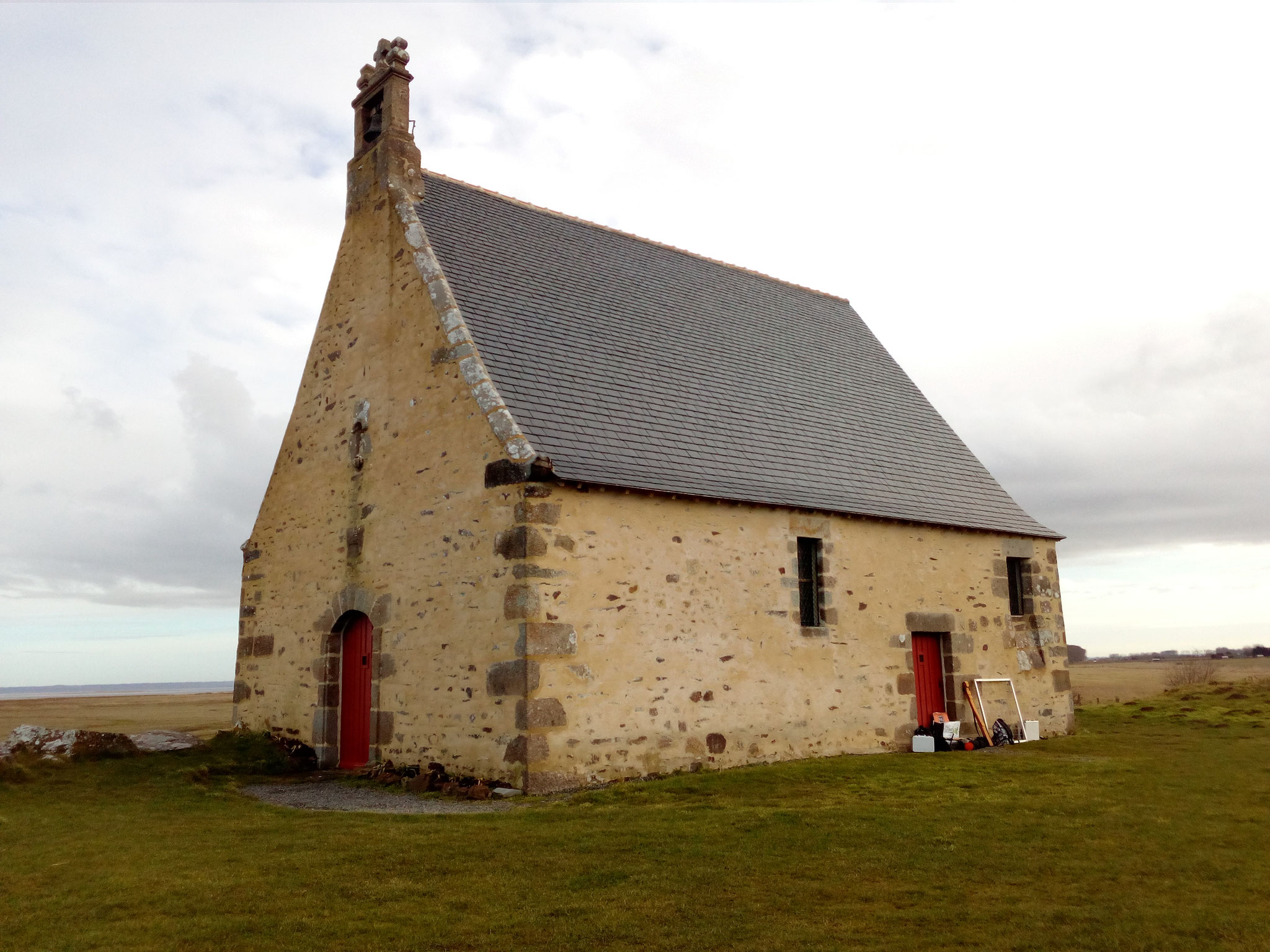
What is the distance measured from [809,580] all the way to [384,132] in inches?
346

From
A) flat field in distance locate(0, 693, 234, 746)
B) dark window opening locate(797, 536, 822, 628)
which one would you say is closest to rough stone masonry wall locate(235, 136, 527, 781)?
flat field in distance locate(0, 693, 234, 746)

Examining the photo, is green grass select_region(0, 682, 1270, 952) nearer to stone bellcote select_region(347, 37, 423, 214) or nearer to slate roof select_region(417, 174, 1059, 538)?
slate roof select_region(417, 174, 1059, 538)

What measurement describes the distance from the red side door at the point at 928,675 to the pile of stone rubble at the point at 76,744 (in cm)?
1036

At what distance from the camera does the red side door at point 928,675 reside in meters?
14.1

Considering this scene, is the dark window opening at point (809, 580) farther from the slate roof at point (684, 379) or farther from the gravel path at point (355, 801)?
the gravel path at point (355, 801)

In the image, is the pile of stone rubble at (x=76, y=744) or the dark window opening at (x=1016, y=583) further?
the dark window opening at (x=1016, y=583)

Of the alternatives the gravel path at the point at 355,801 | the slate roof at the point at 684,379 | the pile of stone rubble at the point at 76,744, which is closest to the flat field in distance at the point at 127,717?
the pile of stone rubble at the point at 76,744

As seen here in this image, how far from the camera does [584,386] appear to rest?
1227 centimetres

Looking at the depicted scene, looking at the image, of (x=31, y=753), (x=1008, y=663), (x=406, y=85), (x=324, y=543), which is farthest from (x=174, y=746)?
(x=1008, y=663)

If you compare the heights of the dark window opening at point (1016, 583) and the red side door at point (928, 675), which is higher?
the dark window opening at point (1016, 583)

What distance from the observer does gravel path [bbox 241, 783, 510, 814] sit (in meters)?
9.14

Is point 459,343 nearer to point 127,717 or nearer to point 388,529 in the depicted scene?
point 388,529

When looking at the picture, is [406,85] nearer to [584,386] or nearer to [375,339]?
[375,339]

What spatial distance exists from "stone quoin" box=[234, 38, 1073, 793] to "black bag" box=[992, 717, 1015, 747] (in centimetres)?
21
